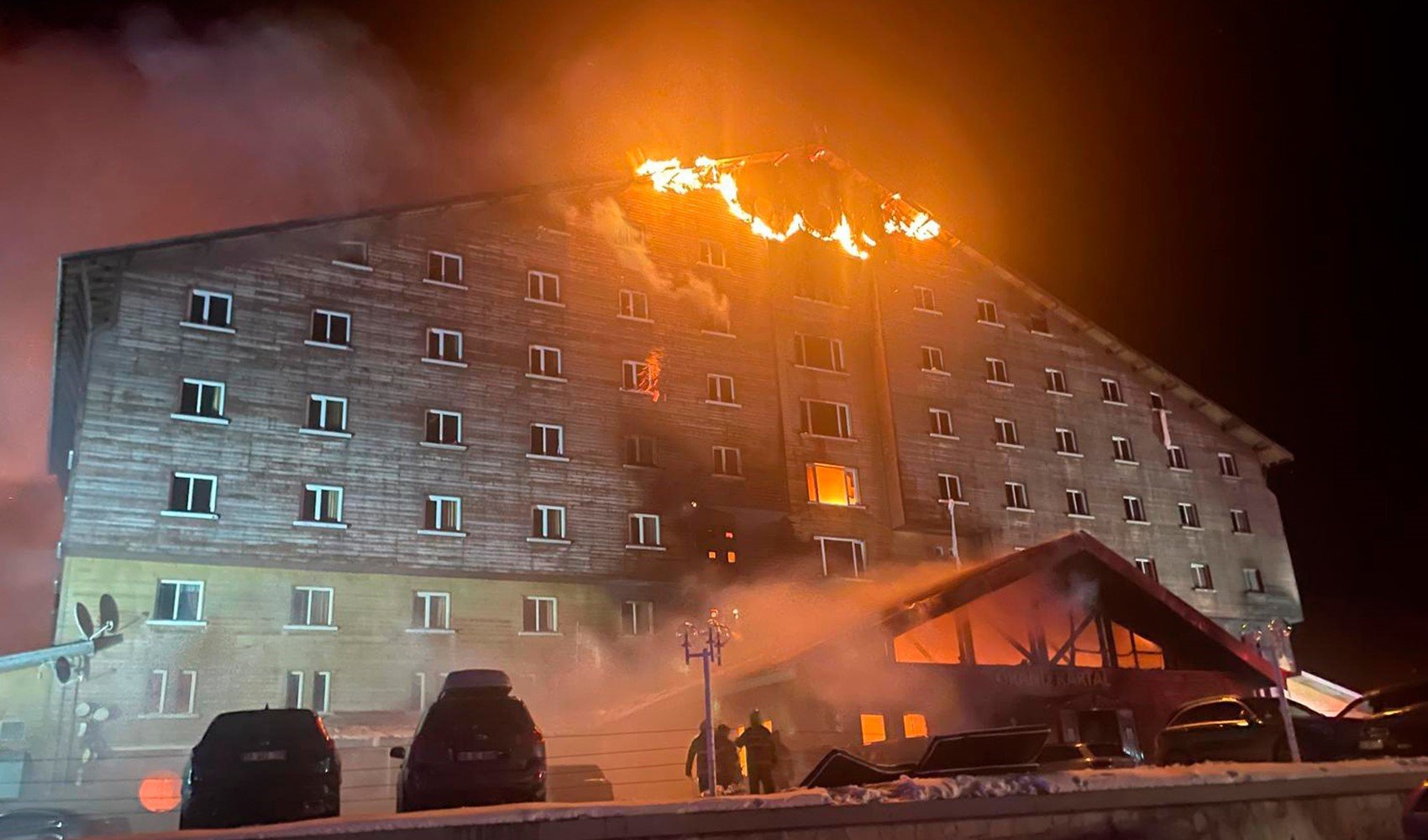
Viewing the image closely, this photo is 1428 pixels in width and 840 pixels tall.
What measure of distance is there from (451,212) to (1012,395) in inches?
999

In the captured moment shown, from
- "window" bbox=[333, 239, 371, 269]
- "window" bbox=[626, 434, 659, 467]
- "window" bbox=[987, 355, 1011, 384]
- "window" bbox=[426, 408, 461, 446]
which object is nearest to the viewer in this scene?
"window" bbox=[426, 408, 461, 446]

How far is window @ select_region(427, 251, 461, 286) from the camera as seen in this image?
35.1 m

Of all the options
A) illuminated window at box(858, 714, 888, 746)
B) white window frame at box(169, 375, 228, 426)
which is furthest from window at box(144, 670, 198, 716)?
illuminated window at box(858, 714, 888, 746)

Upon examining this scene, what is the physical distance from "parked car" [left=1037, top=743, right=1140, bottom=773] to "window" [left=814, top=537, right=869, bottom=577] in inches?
911

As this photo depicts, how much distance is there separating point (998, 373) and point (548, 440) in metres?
21.5

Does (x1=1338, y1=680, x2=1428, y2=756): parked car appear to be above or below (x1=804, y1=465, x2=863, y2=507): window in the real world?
below

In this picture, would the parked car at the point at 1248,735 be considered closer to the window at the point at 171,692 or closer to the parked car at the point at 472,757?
the parked car at the point at 472,757

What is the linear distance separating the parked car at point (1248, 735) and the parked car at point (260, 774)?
14140 mm

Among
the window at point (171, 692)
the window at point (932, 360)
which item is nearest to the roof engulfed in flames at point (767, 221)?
the window at point (932, 360)

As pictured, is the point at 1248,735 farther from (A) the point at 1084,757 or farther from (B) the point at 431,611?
(B) the point at 431,611

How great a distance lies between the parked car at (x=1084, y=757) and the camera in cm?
1403

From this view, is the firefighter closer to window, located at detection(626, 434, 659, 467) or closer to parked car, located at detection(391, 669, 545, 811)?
parked car, located at detection(391, 669, 545, 811)

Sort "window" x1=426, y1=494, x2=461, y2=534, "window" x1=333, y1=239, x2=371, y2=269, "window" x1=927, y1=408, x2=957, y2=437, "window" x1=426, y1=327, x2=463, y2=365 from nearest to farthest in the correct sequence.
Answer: "window" x1=426, y1=494, x2=461, y2=534, "window" x1=333, y1=239, x2=371, y2=269, "window" x1=426, y1=327, x2=463, y2=365, "window" x1=927, y1=408, x2=957, y2=437

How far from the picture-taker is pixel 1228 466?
50062 millimetres
